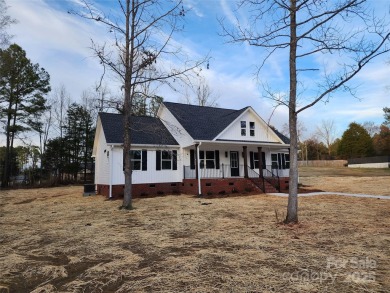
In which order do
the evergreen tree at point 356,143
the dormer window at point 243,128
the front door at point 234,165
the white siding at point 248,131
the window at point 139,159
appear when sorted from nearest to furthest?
the window at point 139,159 < the white siding at point 248,131 < the dormer window at point 243,128 < the front door at point 234,165 < the evergreen tree at point 356,143

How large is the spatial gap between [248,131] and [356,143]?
42.2 metres

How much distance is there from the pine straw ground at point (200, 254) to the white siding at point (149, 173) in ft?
25.5

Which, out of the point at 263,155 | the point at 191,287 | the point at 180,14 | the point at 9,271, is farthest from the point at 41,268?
the point at 263,155

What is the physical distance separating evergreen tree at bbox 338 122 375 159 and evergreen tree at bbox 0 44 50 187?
52332 mm

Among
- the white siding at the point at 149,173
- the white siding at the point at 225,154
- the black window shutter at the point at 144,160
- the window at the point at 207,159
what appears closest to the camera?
the white siding at the point at 149,173

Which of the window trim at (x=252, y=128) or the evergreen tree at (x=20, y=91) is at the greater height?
the evergreen tree at (x=20, y=91)

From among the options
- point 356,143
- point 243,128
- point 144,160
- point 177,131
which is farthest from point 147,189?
point 356,143

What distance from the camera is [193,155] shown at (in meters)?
18.4

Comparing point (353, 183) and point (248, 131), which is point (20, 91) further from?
point (353, 183)

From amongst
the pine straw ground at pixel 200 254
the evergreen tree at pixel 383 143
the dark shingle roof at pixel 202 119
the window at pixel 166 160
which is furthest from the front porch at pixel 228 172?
the evergreen tree at pixel 383 143

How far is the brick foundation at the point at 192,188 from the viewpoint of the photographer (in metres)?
16.5

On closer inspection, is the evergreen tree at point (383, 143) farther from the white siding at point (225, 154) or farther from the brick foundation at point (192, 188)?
the brick foundation at point (192, 188)

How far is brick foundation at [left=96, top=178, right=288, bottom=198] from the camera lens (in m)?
16.5

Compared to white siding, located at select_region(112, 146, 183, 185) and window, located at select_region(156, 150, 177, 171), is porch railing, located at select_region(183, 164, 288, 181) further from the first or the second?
window, located at select_region(156, 150, 177, 171)
